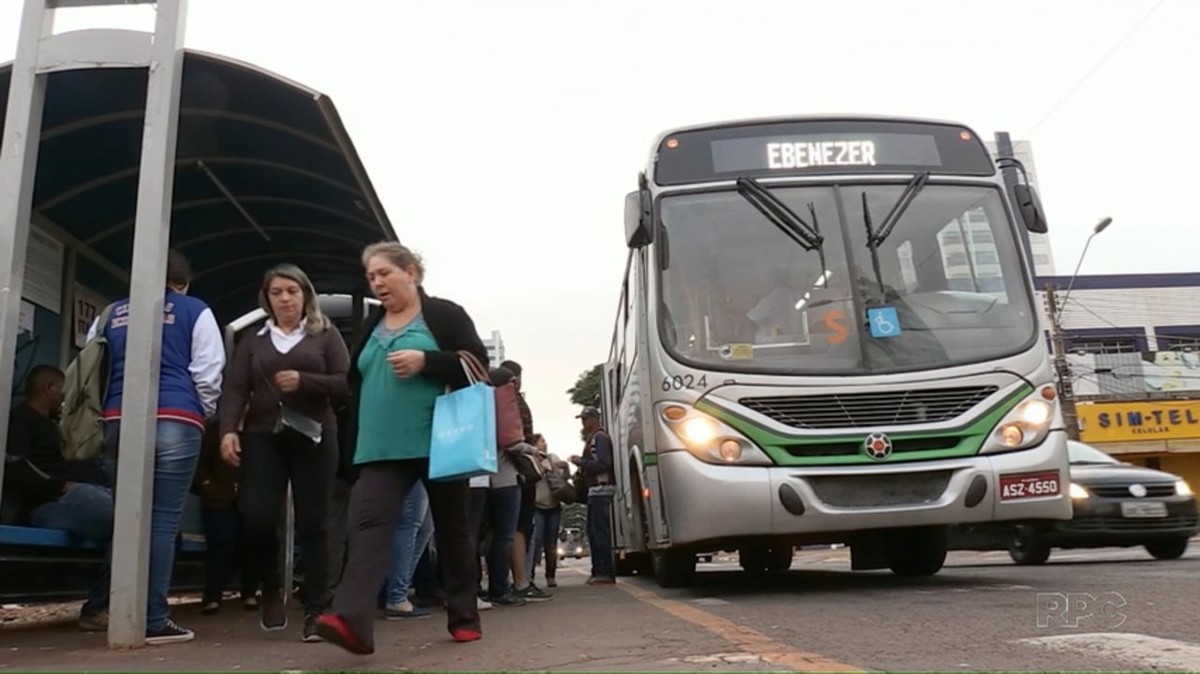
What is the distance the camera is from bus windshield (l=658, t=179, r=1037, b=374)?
22.7ft

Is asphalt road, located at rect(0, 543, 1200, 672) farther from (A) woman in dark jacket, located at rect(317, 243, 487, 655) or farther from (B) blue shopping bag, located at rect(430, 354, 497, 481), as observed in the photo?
(B) blue shopping bag, located at rect(430, 354, 497, 481)

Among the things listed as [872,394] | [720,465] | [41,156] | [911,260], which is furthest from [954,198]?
[41,156]

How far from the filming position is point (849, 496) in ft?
21.7

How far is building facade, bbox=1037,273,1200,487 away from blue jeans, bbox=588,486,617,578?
18.5m

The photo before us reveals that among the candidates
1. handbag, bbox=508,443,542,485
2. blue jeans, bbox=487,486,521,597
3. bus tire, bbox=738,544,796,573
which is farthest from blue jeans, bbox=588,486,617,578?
handbag, bbox=508,443,542,485

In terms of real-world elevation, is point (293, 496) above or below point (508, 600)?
above

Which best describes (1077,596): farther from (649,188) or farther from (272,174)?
(272,174)

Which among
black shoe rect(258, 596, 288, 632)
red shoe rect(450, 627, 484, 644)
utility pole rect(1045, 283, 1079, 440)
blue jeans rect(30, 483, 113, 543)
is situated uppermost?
utility pole rect(1045, 283, 1079, 440)

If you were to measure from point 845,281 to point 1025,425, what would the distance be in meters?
1.42

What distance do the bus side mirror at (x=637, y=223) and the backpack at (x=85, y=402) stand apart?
350 centimetres

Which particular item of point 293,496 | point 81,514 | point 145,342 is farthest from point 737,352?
point 81,514

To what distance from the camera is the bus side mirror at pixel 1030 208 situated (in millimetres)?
7559

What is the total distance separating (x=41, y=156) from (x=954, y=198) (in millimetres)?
6076

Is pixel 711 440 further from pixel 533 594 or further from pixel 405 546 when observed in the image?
pixel 533 594
